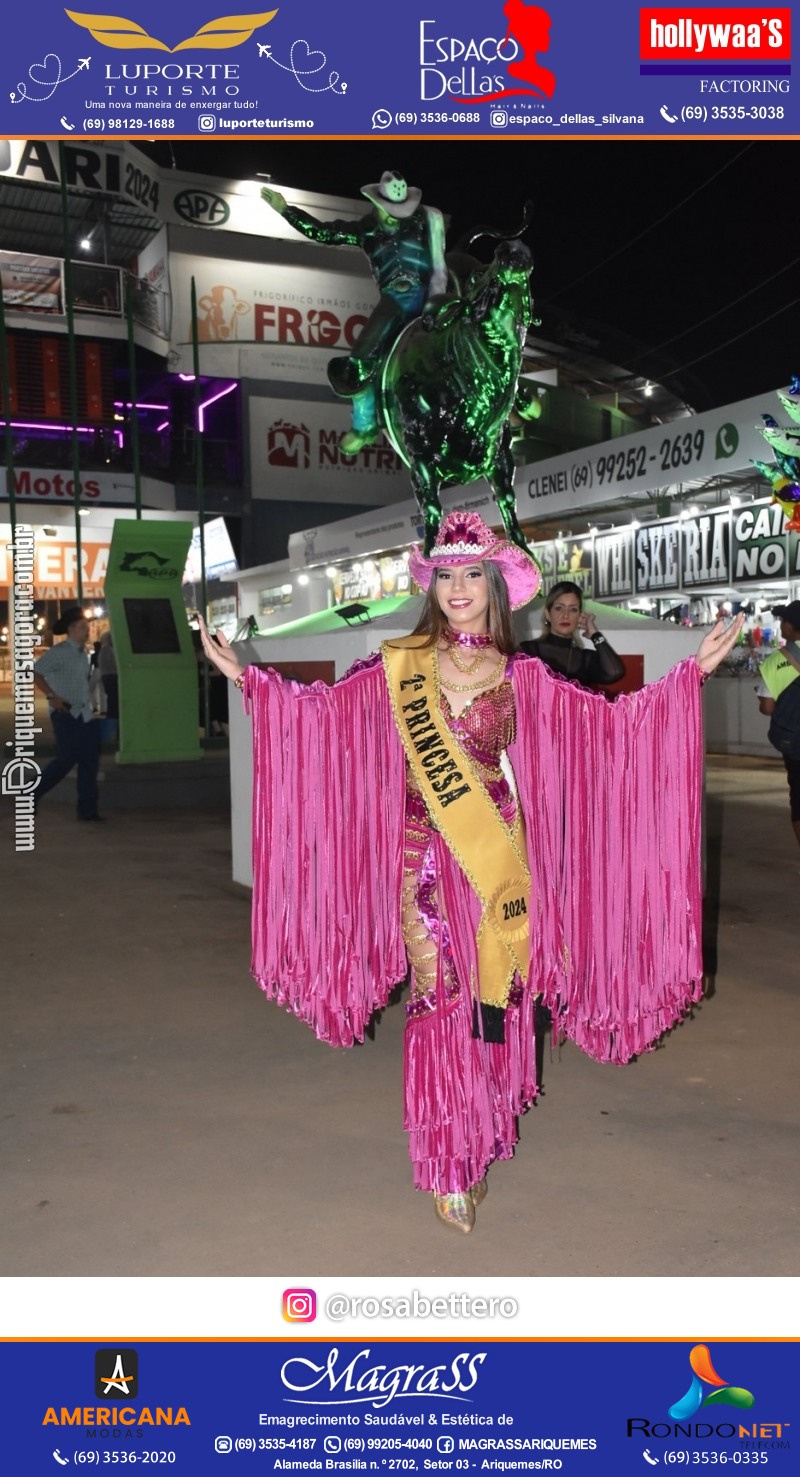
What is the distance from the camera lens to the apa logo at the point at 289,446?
2481 cm

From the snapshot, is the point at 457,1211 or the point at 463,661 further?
the point at 463,661

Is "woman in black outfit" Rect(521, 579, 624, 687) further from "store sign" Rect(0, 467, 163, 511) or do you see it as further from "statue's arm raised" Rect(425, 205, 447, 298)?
"store sign" Rect(0, 467, 163, 511)

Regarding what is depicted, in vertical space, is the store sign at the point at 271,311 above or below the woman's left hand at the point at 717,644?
above

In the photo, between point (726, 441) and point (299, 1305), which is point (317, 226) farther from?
point (726, 441)

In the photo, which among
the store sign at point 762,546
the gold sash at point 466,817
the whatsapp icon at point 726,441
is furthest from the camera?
the store sign at point 762,546

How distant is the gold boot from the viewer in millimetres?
2686

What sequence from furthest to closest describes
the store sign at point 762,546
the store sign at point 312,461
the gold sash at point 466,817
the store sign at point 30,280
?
the store sign at point 312,461
the store sign at point 30,280
the store sign at point 762,546
the gold sash at point 466,817

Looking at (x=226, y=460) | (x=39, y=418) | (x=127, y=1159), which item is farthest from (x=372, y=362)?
(x=226, y=460)
